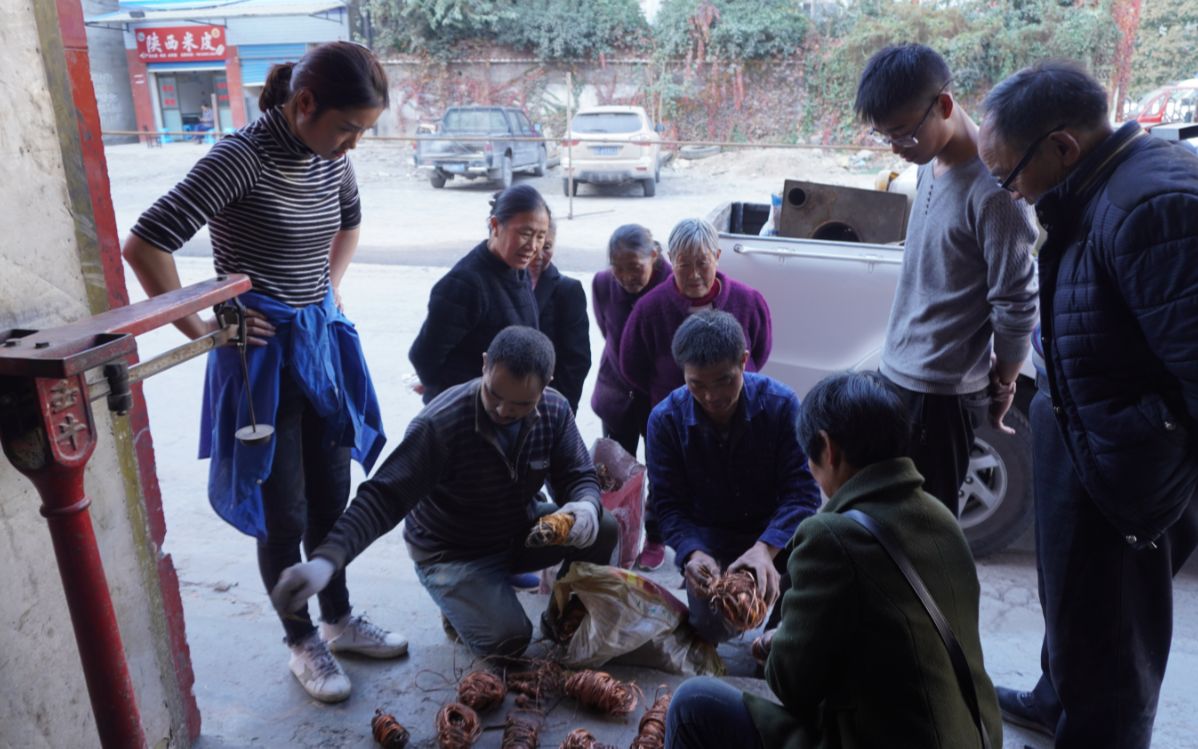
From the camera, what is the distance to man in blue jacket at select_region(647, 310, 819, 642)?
2814 millimetres

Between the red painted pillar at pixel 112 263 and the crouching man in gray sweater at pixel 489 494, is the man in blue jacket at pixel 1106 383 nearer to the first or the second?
the crouching man in gray sweater at pixel 489 494

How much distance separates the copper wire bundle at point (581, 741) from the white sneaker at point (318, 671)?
807 mm

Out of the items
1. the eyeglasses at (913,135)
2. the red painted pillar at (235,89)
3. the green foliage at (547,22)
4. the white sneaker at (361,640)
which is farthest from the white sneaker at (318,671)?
the red painted pillar at (235,89)

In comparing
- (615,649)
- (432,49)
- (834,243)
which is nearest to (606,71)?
(432,49)

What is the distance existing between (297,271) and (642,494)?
1688mm

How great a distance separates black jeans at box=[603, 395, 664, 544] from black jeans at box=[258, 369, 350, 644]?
137 cm

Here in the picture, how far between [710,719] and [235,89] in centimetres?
3024

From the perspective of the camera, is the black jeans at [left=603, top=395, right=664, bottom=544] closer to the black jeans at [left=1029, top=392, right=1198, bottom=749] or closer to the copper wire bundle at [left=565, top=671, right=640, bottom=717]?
the copper wire bundle at [left=565, top=671, right=640, bottom=717]

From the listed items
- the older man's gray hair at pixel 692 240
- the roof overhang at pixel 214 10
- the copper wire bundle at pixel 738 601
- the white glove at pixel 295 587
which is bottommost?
the copper wire bundle at pixel 738 601

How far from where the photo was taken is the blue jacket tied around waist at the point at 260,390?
2.52 meters

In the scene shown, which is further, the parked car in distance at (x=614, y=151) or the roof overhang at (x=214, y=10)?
the roof overhang at (x=214, y=10)

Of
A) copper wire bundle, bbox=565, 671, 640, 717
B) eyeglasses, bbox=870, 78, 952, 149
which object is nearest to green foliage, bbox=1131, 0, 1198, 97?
eyeglasses, bbox=870, 78, 952, 149

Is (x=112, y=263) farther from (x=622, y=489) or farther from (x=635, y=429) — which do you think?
(x=635, y=429)

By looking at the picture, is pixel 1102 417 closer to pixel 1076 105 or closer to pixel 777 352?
pixel 1076 105
